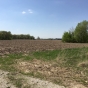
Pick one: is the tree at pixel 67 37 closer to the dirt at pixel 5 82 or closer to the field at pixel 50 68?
the field at pixel 50 68

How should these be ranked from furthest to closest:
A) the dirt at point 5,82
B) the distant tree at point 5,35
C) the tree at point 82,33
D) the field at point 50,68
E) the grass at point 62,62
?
1. the distant tree at point 5,35
2. the tree at point 82,33
3. the grass at point 62,62
4. the field at point 50,68
5. the dirt at point 5,82

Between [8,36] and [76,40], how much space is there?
145 feet

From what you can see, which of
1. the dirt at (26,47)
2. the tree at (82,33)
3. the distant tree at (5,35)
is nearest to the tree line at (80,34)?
the tree at (82,33)

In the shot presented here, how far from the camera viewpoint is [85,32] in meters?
46.6

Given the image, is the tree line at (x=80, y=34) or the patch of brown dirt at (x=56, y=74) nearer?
the patch of brown dirt at (x=56, y=74)

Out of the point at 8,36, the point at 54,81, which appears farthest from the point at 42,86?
the point at 8,36

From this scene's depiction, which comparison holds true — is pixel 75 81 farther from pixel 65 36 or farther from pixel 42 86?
pixel 65 36

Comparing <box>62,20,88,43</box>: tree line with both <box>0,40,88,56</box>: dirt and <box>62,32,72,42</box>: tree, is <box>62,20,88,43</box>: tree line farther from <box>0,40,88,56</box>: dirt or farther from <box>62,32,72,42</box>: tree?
<box>0,40,88,56</box>: dirt

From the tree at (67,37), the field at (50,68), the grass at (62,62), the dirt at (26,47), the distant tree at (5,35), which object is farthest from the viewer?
the distant tree at (5,35)

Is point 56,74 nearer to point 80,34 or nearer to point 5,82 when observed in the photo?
point 5,82

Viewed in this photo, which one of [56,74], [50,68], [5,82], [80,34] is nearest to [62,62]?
[50,68]

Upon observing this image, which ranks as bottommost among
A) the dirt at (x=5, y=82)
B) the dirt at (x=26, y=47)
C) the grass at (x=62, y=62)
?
the dirt at (x=5, y=82)

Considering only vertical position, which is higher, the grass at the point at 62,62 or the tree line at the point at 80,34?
the tree line at the point at 80,34

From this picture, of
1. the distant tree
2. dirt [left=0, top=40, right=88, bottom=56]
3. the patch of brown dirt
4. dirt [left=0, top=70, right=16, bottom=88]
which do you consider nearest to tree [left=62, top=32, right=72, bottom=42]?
dirt [left=0, top=40, right=88, bottom=56]
